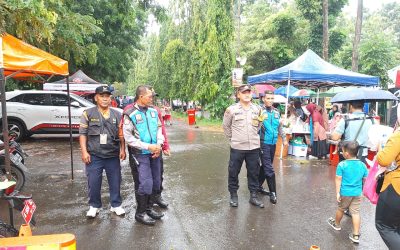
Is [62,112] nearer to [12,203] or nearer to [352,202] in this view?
[12,203]

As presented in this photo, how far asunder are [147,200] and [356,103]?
137 inches

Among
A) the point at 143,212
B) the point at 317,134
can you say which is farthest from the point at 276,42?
the point at 143,212

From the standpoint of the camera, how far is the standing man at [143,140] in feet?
14.3

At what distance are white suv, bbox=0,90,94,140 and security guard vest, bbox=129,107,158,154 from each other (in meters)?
7.78

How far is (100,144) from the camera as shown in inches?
181

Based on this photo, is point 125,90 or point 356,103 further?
point 125,90

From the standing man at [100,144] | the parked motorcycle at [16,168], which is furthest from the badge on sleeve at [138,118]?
the parked motorcycle at [16,168]

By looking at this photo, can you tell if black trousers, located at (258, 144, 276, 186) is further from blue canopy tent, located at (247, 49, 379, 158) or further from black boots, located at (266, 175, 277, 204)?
blue canopy tent, located at (247, 49, 379, 158)

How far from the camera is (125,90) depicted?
266 feet

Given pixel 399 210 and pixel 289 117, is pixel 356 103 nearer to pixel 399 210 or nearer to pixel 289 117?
pixel 399 210

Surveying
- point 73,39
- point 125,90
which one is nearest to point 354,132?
point 73,39

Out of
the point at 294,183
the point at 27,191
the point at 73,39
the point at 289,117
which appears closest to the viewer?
the point at 27,191

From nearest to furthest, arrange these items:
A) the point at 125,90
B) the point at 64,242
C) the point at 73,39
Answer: the point at 64,242, the point at 73,39, the point at 125,90

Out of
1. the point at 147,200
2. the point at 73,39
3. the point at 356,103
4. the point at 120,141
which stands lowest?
the point at 147,200
